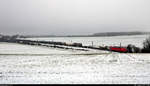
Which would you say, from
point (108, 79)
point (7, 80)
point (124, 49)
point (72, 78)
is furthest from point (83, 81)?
point (124, 49)

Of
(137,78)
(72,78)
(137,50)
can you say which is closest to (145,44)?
(137,50)

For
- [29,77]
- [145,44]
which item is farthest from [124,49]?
[29,77]

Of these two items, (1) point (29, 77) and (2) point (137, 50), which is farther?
(2) point (137, 50)

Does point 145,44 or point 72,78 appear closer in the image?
point 72,78

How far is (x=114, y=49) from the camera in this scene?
763 inches

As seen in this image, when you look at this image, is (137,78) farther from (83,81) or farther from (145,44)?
(145,44)

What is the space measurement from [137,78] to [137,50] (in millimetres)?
12669

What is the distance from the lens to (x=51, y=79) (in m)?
6.98

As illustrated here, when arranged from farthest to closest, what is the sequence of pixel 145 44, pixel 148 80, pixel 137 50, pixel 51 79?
pixel 145 44, pixel 137 50, pixel 51 79, pixel 148 80

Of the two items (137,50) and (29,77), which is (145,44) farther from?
(29,77)

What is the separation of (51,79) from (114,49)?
14.2 meters

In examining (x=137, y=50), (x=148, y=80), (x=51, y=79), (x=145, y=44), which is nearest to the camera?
(x=148, y=80)

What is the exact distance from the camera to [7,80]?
22.4 ft

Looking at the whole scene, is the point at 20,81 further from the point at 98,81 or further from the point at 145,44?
the point at 145,44
